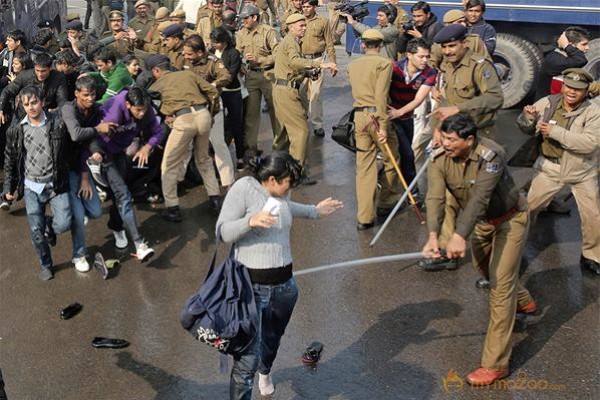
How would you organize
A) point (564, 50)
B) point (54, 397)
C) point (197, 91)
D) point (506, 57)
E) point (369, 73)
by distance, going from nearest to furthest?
point (54, 397) < point (369, 73) < point (197, 91) < point (564, 50) < point (506, 57)

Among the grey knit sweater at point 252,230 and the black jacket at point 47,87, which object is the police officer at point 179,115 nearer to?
the black jacket at point 47,87

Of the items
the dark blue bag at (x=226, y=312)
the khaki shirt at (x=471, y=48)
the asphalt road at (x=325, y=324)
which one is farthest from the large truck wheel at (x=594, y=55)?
the dark blue bag at (x=226, y=312)

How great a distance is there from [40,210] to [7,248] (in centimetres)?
106

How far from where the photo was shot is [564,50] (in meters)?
8.23

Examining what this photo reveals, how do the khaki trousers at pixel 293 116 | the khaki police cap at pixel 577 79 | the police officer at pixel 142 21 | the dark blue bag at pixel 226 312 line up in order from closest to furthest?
1. the dark blue bag at pixel 226 312
2. the khaki police cap at pixel 577 79
3. the khaki trousers at pixel 293 116
4. the police officer at pixel 142 21

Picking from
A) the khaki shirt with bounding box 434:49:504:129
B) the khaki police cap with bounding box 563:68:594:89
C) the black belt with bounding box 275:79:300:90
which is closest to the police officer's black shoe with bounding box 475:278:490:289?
the khaki shirt with bounding box 434:49:504:129

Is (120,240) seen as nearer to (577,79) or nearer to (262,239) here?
(262,239)

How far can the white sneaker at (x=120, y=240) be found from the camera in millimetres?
6961

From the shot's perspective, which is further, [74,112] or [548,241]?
[548,241]

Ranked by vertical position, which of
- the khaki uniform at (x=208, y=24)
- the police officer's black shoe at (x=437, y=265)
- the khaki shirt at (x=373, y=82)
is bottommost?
the police officer's black shoe at (x=437, y=265)

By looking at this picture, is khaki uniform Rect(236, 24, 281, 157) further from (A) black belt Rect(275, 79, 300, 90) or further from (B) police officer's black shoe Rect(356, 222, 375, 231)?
(B) police officer's black shoe Rect(356, 222, 375, 231)

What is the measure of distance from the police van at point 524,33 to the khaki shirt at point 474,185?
625cm

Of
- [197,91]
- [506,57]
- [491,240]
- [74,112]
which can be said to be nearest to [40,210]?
[74,112]

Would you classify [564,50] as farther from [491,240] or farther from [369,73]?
[491,240]
